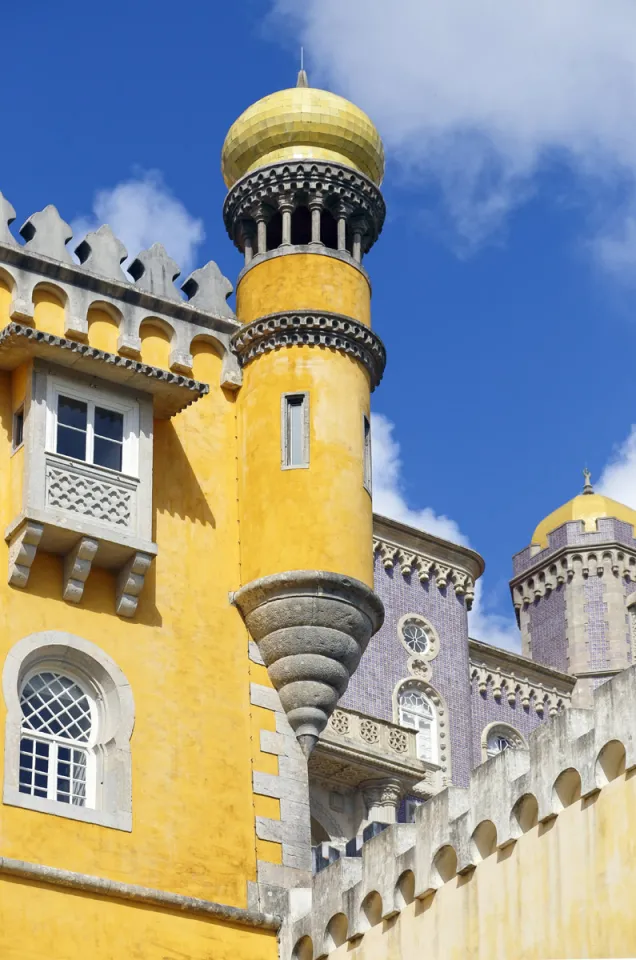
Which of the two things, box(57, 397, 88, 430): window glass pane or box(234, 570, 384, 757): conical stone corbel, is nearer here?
box(57, 397, 88, 430): window glass pane

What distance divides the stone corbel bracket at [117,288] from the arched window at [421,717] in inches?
817

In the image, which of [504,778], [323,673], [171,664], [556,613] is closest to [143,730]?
[171,664]

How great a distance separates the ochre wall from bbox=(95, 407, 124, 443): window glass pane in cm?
79

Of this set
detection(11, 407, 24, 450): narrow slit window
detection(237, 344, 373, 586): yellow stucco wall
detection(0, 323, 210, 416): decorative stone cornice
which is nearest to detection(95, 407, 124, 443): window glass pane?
detection(0, 323, 210, 416): decorative stone cornice

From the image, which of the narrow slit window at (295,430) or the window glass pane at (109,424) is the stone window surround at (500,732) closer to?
the narrow slit window at (295,430)

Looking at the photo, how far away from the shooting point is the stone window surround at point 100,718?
70.7ft

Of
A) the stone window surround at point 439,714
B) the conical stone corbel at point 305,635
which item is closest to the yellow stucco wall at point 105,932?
the conical stone corbel at point 305,635

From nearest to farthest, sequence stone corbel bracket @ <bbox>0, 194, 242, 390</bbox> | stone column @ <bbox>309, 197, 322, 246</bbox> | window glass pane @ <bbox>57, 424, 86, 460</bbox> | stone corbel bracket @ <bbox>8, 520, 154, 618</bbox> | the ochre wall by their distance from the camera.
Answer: the ochre wall, stone corbel bracket @ <bbox>8, 520, 154, 618</bbox>, window glass pane @ <bbox>57, 424, 86, 460</bbox>, stone corbel bracket @ <bbox>0, 194, 242, 390</bbox>, stone column @ <bbox>309, 197, 322, 246</bbox>

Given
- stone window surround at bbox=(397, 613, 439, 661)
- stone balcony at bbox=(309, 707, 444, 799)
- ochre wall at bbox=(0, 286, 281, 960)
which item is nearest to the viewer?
ochre wall at bbox=(0, 286, 281, 960)

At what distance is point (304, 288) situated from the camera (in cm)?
2556

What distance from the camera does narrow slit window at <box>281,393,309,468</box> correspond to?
2477 centimetres

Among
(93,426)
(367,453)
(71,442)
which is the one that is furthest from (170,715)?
(367,453)

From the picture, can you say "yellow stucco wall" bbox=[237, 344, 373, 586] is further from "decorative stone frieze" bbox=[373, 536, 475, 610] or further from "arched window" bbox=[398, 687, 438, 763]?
"arched window" bbox=[398, 687, 438, 763]

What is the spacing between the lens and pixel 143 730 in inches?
896
